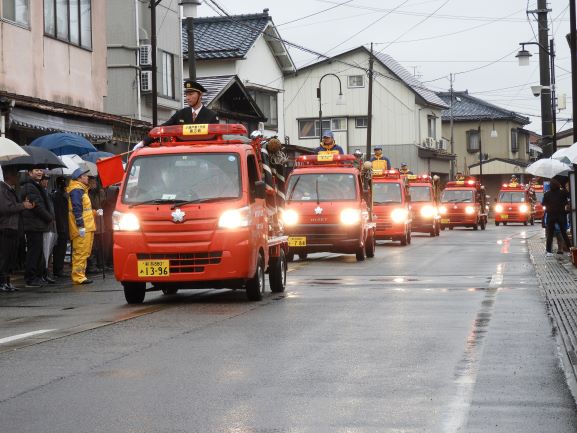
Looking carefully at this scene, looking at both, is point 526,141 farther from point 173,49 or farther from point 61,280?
point 61,280

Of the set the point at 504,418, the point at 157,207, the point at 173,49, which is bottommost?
the point at 504,418

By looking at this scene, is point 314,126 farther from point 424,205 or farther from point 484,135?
point 424,205

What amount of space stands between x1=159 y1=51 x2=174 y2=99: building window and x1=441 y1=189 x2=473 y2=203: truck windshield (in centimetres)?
1763

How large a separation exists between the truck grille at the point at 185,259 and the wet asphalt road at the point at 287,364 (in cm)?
49

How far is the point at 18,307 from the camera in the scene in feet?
49.0

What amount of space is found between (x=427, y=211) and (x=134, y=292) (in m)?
30.2

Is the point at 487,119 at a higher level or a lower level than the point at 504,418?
higher

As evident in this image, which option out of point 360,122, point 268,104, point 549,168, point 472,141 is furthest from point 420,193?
point 472,141

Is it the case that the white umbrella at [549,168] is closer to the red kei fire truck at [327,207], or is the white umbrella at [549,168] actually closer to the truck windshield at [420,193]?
the red kei fire truck at [327,207]

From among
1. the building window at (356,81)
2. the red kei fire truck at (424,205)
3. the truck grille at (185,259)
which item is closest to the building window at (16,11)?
the truck grille at (185,259)

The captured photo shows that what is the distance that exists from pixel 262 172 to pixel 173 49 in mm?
28768

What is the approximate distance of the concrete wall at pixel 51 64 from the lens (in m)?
26.4

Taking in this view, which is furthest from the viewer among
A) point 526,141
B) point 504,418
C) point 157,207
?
point 526,141

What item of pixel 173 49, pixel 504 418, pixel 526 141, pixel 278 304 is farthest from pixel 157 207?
pixel 526 141
